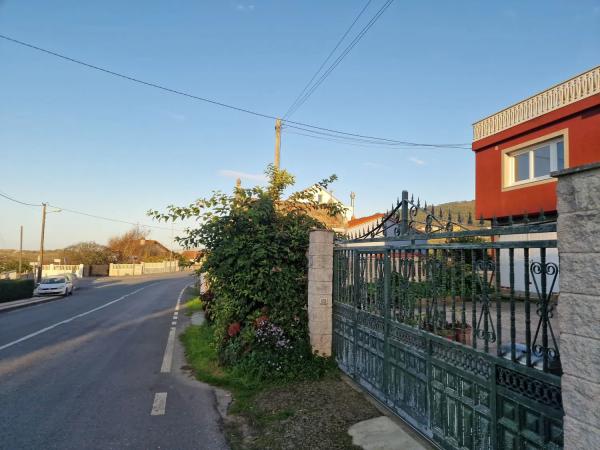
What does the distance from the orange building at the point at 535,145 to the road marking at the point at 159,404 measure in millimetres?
11296

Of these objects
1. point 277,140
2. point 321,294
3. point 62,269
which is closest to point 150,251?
point 62,269

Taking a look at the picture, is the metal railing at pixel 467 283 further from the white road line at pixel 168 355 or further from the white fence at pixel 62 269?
the white fence at pixel 62 269

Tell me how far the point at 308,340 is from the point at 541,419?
4453 mm

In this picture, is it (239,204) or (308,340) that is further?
(239,204)

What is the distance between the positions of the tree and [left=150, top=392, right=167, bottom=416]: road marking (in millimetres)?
58575

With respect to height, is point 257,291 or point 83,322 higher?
point 257,291

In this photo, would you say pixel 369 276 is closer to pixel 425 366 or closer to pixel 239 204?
pixel 425 366

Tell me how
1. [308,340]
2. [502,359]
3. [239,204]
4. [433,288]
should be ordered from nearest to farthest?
[502,359] → [433,288] → [308,340] → [239,204]

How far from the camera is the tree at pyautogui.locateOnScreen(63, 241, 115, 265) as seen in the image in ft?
190

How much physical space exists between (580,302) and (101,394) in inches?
246

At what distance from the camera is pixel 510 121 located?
16.6 metres

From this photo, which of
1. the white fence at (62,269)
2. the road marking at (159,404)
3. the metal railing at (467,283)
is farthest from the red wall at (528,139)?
the white fence at (62,269)

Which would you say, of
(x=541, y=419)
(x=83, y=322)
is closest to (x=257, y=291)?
(x=541, y=419)

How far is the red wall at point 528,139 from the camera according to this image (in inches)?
537
